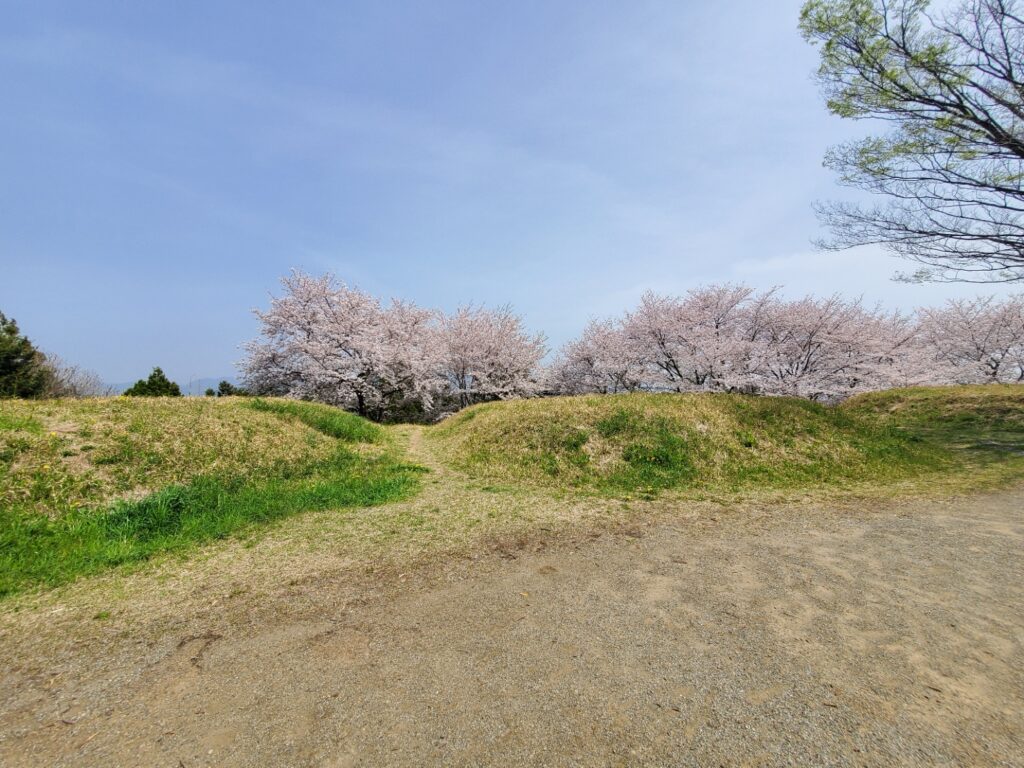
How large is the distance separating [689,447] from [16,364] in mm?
33439

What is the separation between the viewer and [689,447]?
927 centimetres

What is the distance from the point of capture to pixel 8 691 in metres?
2.84

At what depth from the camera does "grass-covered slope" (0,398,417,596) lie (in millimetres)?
5070

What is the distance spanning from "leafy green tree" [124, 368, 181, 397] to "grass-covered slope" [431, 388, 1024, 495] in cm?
1946

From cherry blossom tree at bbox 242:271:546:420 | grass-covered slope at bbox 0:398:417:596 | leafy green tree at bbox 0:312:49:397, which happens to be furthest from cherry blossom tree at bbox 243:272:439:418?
grass-covered slope at bbox 0:398:417:596

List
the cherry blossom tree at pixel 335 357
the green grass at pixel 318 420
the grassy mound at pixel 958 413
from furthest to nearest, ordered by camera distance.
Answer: the cherry blossom tree at pixel 335 357, the green grass at pixel 318 420, the grassy mound at pixel 958 413

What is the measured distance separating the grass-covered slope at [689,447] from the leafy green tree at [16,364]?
85.7 ft

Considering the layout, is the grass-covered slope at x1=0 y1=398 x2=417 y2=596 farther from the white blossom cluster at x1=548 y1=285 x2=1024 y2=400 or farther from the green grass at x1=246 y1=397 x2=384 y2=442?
the white blossom cluster at x1=548 y1=285 x2=1024 y2=400

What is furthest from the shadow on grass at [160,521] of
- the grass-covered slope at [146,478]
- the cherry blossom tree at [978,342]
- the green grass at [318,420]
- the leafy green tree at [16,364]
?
the cherry blossom tree at [978,342]

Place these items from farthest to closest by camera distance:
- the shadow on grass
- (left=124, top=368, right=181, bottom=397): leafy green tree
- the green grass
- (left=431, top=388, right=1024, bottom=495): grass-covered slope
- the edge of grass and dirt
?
(left=124, top=368, right=181, bottom=397): leafy green tree → the green grass → (left=431, top=388, right=1024, bottom=495): grass-covered slope → the edge of grass and dirt → the shadow on grass

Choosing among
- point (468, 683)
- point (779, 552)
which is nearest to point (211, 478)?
point (468, 683)

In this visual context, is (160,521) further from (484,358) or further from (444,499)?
(484,358)

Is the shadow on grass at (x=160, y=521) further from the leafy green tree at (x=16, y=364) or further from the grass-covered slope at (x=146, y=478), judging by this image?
the leafy green tree at (x=16, y=364)

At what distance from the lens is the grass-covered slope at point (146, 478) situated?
16.6 feet
